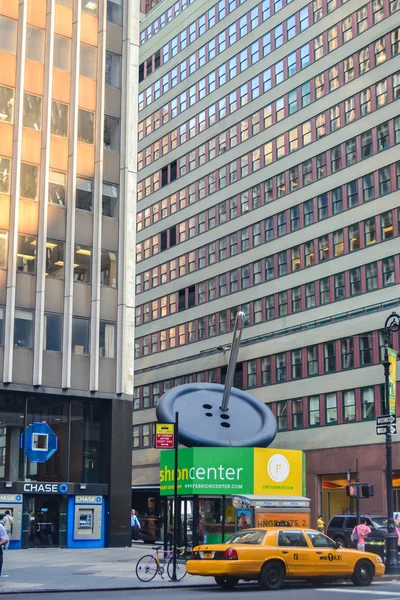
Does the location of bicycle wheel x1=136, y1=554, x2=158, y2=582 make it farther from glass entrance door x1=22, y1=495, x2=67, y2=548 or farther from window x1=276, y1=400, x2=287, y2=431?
window x1=276, y1=400, x2=287, y2=431

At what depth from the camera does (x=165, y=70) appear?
88.8 m

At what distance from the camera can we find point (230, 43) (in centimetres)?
7831

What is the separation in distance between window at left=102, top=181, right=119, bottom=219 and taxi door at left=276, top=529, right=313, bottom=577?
26.8 m

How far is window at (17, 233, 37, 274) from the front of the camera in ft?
144

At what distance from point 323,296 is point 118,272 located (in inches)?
865

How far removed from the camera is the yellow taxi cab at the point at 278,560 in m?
22.5

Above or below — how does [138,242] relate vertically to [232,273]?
above

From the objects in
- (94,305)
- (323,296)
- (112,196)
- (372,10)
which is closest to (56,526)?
(94,305)

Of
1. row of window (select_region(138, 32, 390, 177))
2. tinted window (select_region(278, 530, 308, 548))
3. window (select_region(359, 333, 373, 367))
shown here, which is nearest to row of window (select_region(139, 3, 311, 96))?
row of window (select_region(138, 32, 390, 177))

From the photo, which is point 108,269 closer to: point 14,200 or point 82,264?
point 82,264

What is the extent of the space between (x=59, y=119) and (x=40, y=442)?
655 inches

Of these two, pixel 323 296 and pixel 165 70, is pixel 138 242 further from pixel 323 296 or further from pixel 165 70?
pixel 323 296

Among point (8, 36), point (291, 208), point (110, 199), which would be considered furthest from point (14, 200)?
point (291, 208)

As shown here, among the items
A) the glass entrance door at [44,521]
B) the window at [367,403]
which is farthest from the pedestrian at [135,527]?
the window at [367,403]
